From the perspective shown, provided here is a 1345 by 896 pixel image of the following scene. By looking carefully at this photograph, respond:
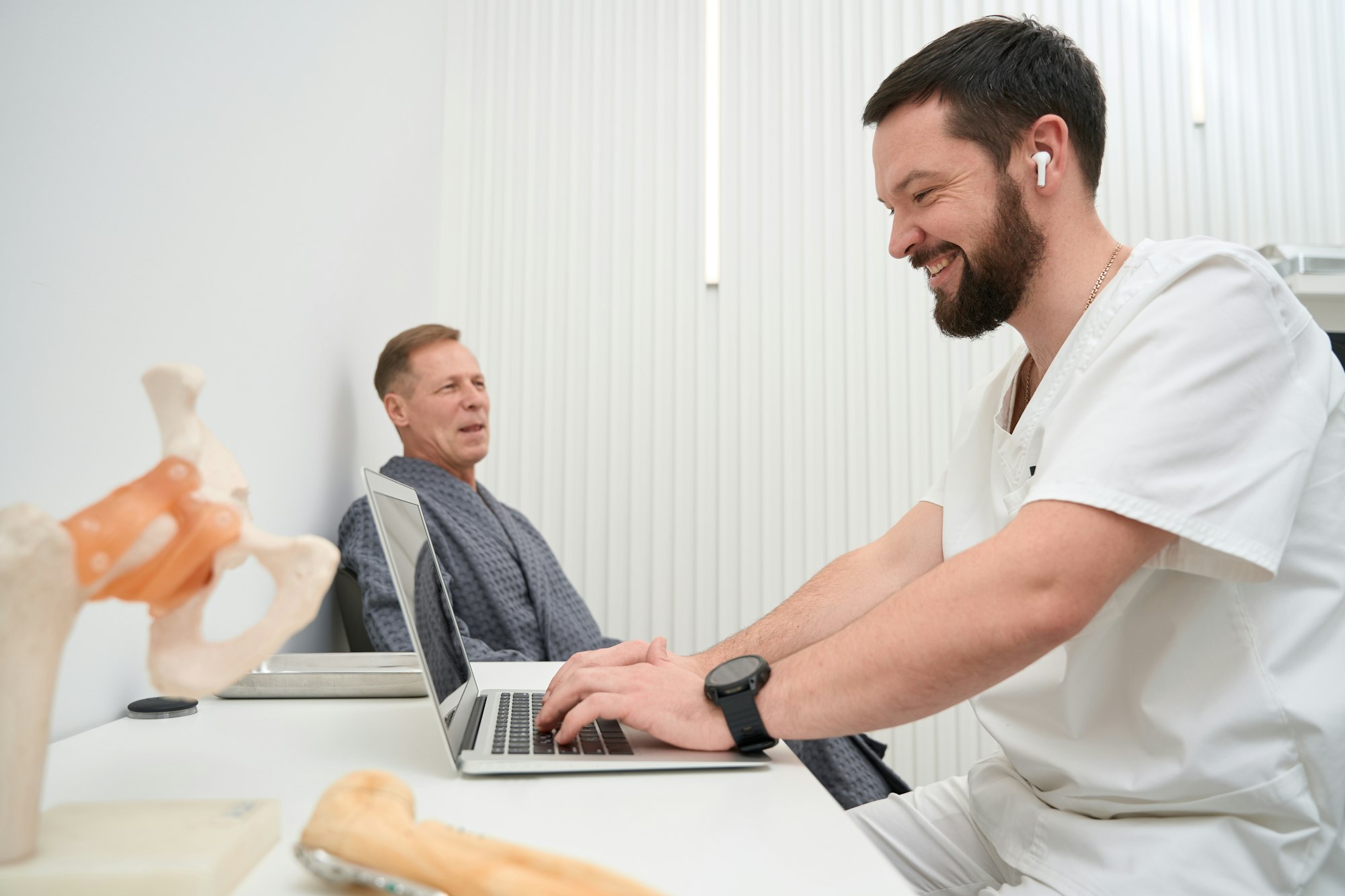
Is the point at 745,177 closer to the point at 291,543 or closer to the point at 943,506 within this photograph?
the point at 943,506

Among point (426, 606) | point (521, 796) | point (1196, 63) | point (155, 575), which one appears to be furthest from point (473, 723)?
point (1196, 63)

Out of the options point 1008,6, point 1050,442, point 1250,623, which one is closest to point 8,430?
point 1050,442

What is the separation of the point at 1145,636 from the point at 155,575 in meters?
0.89

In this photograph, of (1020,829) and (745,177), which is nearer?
(1020,829)

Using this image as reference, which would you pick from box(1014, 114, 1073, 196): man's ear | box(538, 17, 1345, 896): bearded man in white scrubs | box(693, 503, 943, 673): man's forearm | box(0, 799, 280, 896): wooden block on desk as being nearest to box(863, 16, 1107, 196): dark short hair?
box(1014, 114, 1073, 196): man's ear

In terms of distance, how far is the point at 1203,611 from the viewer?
91 centimetres

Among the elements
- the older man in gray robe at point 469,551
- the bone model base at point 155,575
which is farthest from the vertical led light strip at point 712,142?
the bone model base at point 155,575

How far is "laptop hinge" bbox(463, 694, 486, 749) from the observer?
33.3 inches

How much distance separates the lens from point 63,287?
0.94 meters

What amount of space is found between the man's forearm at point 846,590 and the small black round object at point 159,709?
62cm

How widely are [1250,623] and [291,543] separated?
0.86 meters

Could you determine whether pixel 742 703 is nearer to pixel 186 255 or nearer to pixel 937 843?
pixel 937 843

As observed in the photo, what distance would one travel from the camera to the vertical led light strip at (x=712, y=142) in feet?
9.39

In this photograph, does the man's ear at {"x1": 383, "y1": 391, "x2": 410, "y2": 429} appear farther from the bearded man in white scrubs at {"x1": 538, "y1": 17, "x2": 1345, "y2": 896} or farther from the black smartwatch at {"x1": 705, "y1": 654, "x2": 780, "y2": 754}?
the black smartwatch at {"x1": 705, "y1": 654, "x2": 780, "y2": 754}
